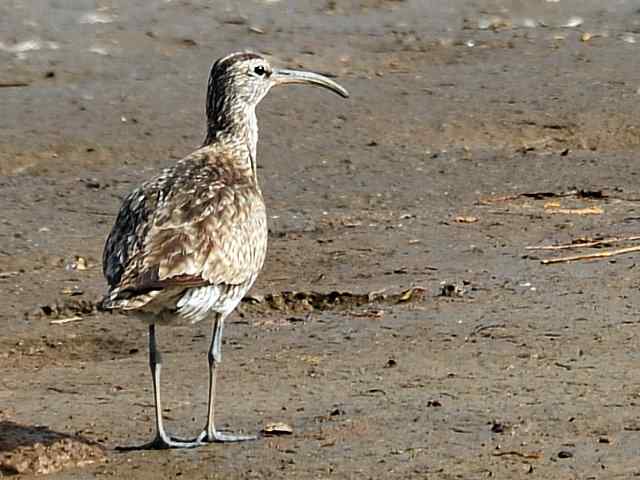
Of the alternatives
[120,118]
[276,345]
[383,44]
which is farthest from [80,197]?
[383,44]

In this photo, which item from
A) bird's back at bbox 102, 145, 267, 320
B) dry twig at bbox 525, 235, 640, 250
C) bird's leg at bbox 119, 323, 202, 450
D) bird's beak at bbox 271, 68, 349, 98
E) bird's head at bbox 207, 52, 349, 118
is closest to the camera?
bird's back at bbox 102, 145, 267, 320

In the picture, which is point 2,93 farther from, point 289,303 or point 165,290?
point 165,290

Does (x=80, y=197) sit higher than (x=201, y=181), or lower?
lower

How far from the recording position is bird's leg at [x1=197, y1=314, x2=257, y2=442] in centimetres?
811

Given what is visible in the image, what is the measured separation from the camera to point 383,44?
16.6 meters

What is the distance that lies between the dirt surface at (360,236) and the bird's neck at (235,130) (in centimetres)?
93

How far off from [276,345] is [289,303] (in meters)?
0.87

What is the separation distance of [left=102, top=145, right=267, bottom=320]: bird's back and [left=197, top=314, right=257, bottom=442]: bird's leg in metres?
0.16

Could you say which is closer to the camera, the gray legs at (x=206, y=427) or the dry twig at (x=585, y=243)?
the gray legs at (x=206, y=427)

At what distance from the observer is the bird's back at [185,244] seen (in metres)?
7.89

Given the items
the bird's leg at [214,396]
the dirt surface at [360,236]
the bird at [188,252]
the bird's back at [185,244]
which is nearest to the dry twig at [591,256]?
the dirt surface at [360,236]

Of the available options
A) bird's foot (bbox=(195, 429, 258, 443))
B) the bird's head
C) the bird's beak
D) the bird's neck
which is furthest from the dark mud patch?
the bird's beak

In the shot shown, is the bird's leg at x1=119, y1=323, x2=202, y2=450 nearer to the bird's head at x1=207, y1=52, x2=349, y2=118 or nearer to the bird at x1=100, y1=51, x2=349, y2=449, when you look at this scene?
the bird at x1=100, y1=51, x2=349, y2=449

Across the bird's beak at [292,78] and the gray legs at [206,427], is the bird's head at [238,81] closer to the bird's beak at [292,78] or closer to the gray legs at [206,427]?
the bird's beak at [292,78]
